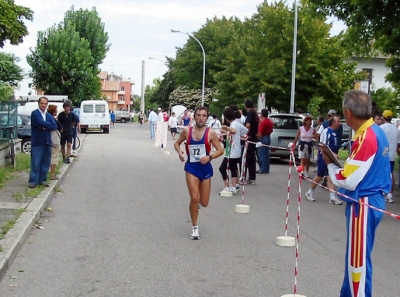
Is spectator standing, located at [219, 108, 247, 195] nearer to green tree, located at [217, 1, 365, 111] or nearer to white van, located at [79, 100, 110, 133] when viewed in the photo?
green tree, located at [217, 1, 365, 111]

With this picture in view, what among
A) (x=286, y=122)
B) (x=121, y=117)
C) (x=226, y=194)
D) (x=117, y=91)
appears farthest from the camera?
(x=117, y=91)

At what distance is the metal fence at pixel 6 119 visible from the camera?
55.9 ft

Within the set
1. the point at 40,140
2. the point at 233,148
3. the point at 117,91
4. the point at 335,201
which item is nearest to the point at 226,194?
the point at 233,148

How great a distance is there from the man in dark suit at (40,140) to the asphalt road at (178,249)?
702mm

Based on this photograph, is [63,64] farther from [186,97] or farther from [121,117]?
[121,117]

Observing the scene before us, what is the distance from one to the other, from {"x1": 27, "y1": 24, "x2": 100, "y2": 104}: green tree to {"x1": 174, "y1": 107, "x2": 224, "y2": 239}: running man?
46985 millimetres

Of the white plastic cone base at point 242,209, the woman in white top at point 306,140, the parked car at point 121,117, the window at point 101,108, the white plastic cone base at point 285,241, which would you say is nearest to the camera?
the white plastic cone base at point 285,241

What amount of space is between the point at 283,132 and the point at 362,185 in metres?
17.5

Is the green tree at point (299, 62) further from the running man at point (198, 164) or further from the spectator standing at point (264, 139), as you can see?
the running man at point (198, 164)

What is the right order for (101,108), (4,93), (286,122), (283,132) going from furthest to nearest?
(101,108), (4,93), (286,122), (283,132)

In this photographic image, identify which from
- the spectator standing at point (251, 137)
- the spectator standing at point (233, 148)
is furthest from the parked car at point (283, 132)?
the spectator standing at point (233, 148)

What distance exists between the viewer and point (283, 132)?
71.7 feet

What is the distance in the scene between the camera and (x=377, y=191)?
4.45 meters

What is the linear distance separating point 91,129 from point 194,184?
37057mm
